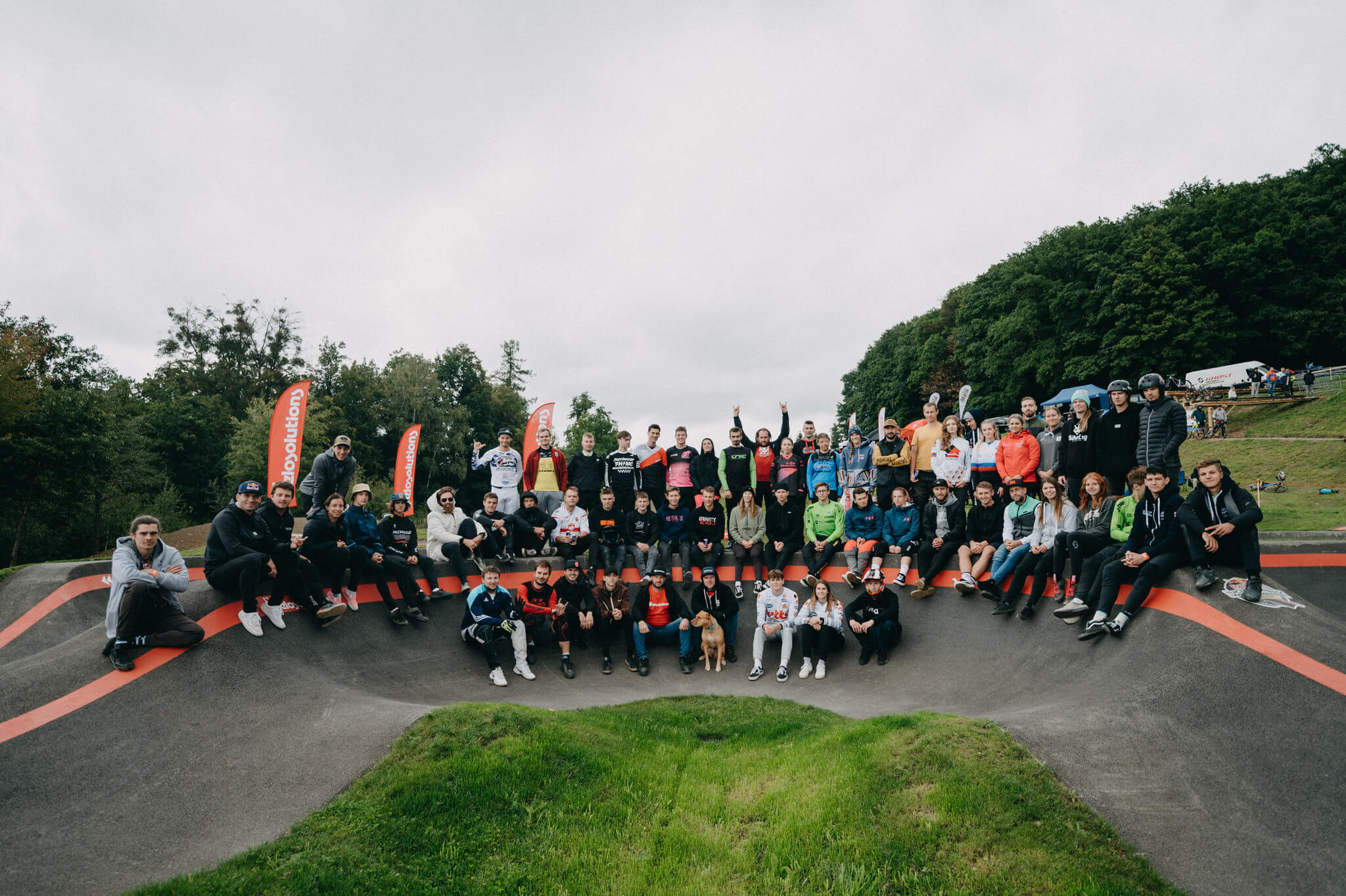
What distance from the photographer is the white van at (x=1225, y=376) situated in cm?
3366

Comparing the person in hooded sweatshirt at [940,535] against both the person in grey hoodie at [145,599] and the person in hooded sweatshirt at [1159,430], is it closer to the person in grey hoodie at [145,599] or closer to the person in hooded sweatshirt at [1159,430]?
the person in hooded sweatshirt at [1159,430]

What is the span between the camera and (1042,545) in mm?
8727

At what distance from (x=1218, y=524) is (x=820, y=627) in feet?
16.0

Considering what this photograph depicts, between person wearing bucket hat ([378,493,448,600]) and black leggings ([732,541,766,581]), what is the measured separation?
4.86 meters

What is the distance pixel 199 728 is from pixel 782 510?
8.44 m

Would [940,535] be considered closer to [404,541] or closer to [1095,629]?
[1095,629]

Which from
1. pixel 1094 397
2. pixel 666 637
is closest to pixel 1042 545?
pixel 666 637

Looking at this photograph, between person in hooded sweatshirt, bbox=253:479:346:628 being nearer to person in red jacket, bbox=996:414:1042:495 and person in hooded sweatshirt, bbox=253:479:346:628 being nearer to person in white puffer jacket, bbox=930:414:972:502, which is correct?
person in white puffer jacket, bbox=930:414:972:502

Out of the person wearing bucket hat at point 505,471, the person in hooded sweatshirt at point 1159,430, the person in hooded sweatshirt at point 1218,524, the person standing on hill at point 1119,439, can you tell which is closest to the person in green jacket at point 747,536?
the person wearing bucket hat at point 505,471

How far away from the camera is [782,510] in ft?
37.0

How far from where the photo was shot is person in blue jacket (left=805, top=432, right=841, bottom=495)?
11750mm

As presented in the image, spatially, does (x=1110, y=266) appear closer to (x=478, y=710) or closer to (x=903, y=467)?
(x=903, y=467)

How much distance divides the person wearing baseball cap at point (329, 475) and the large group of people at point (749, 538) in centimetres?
4

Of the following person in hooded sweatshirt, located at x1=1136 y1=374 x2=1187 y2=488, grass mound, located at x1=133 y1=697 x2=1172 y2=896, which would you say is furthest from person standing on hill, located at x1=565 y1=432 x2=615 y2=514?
person in hooded sweatshirt, located at x1=1136 y1=374 x2=1187 y2=488
